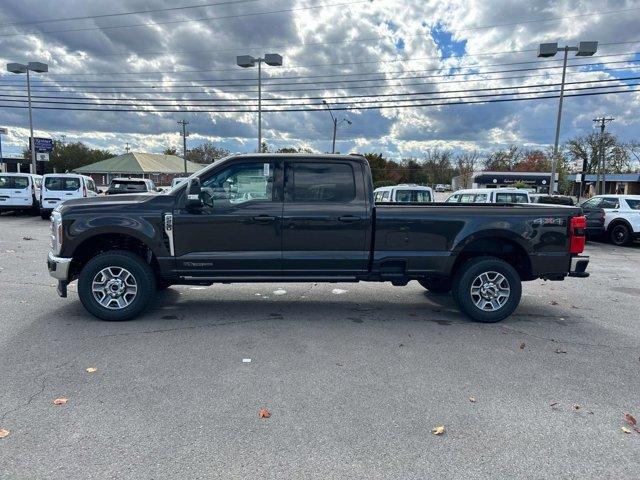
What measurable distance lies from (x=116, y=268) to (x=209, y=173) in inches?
62.3

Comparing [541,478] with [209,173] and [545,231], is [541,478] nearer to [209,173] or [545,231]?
[545,231]

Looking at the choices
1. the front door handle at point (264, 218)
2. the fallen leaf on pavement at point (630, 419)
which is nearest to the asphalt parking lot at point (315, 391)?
the fallen leaf on pavement at point (630, 419)

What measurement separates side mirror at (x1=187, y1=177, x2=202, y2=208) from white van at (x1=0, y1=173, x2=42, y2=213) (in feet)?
56.3

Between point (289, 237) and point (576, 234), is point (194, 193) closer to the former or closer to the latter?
point (289, 237)

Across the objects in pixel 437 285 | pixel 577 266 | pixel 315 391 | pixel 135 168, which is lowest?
pixel 315 391

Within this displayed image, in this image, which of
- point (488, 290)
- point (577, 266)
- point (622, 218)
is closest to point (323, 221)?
point (488, 290)

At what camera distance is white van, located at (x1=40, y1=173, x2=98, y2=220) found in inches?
711

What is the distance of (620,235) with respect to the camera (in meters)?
14.9

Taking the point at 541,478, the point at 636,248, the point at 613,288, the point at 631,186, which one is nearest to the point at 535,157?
the point at 631,186

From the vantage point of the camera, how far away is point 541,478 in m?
2.79

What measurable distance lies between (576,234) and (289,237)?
3574 mm

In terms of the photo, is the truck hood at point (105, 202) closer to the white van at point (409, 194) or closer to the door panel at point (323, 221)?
the door panel at point (323, 221)

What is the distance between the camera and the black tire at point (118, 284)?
18.2 ft

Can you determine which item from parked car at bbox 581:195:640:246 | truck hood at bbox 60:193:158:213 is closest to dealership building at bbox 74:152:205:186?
parked car at bbox 581:195:640:246
